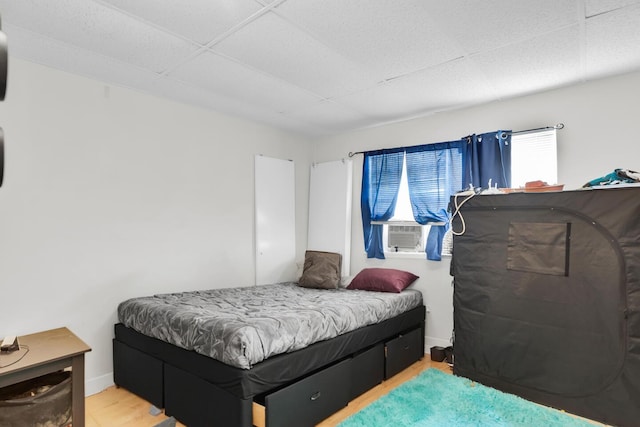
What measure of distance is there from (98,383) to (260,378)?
168 centimetres

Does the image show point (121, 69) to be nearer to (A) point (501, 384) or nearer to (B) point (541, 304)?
(B) point (541, 304)

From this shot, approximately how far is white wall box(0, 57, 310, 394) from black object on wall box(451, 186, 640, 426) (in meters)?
2.35

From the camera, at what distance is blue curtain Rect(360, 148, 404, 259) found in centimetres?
393

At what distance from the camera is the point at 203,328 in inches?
86.2

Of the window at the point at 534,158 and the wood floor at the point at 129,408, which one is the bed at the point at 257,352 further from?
the window at the point at 534,158

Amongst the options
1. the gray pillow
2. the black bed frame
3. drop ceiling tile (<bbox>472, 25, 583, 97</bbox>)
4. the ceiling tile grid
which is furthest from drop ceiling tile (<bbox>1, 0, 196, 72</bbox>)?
the gray pillow

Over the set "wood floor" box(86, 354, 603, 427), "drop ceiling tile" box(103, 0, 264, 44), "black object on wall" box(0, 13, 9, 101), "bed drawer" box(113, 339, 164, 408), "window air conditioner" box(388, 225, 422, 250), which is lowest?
"wood floor" box(86, 354, 603, 427)

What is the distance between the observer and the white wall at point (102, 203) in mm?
2486

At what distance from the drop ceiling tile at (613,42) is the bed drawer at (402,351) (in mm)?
2561

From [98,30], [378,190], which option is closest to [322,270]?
[378,190]

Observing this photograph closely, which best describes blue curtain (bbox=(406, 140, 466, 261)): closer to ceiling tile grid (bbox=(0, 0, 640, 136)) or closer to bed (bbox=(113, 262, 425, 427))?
ceiling tile grid (bbox=(0, 0, 640, 136))

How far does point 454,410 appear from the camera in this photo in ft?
A: 8.09

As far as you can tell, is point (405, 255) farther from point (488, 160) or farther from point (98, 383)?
point (98, 383)

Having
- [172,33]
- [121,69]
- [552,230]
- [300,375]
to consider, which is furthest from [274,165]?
[552,230]
